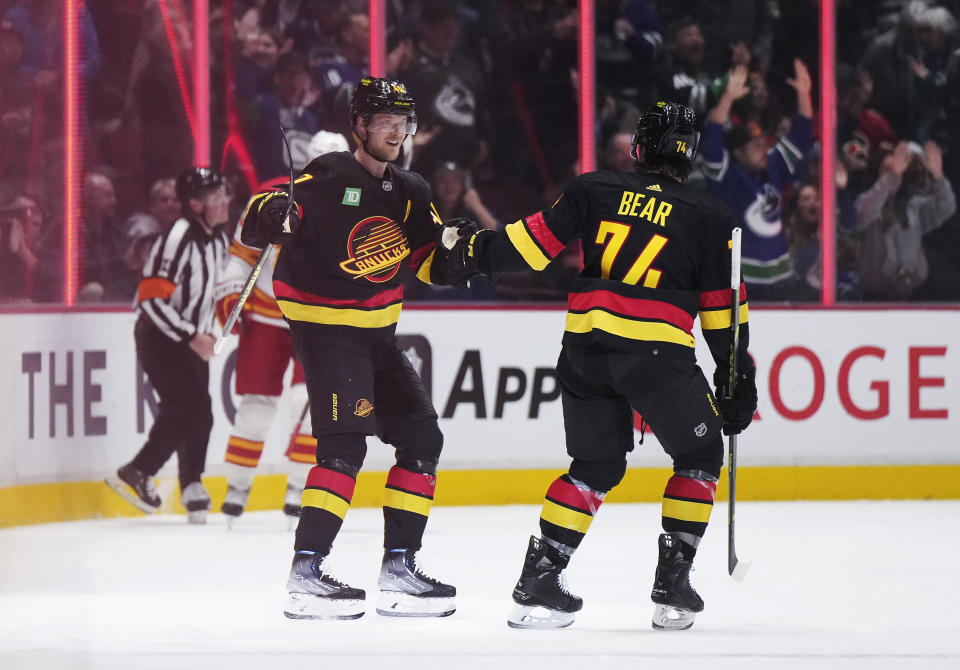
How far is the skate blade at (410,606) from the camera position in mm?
4523

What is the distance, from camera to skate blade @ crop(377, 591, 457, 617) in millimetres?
4523

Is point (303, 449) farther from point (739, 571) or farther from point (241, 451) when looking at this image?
point (739, 571)

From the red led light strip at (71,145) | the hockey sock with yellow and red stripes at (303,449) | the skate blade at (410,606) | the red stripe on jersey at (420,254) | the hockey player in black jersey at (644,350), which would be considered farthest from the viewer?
the red led light strip at (71,145)

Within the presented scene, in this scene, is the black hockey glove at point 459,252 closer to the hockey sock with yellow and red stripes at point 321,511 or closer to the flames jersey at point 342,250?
the flames jersey at point 342,250

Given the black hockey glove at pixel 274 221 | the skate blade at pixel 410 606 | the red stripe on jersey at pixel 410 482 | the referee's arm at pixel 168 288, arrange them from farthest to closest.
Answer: the referee's arm at pixel 168 288
the red stripe on jersey at pixel 410 482
the skate blade at pixel 410 606
the black hockey glove at pixel 274 221

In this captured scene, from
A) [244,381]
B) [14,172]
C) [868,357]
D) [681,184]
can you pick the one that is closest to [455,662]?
[681,184]

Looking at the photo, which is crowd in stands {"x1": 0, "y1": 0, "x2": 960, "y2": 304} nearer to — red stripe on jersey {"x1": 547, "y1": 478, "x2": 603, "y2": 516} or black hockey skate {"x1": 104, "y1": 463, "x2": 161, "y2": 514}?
black hockey skate {"x1": 104, "y1": 463, "x2": 161, "y2": 514}

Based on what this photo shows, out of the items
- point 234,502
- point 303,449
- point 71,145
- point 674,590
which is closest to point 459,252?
point 674,590

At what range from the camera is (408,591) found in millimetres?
4605

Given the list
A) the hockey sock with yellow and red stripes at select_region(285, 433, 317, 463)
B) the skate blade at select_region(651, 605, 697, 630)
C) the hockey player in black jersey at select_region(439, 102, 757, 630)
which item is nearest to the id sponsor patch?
the hockey player in black jersey at select_region(439, 102, 757, 630)

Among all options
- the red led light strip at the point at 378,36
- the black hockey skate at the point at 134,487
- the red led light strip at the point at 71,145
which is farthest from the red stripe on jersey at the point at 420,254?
the red led light strip at the point at 378,36

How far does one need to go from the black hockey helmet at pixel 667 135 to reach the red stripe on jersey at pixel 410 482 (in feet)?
3.59

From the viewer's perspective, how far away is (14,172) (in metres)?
6.69

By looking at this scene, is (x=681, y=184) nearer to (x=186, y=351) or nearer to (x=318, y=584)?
(x=318, y=584)
